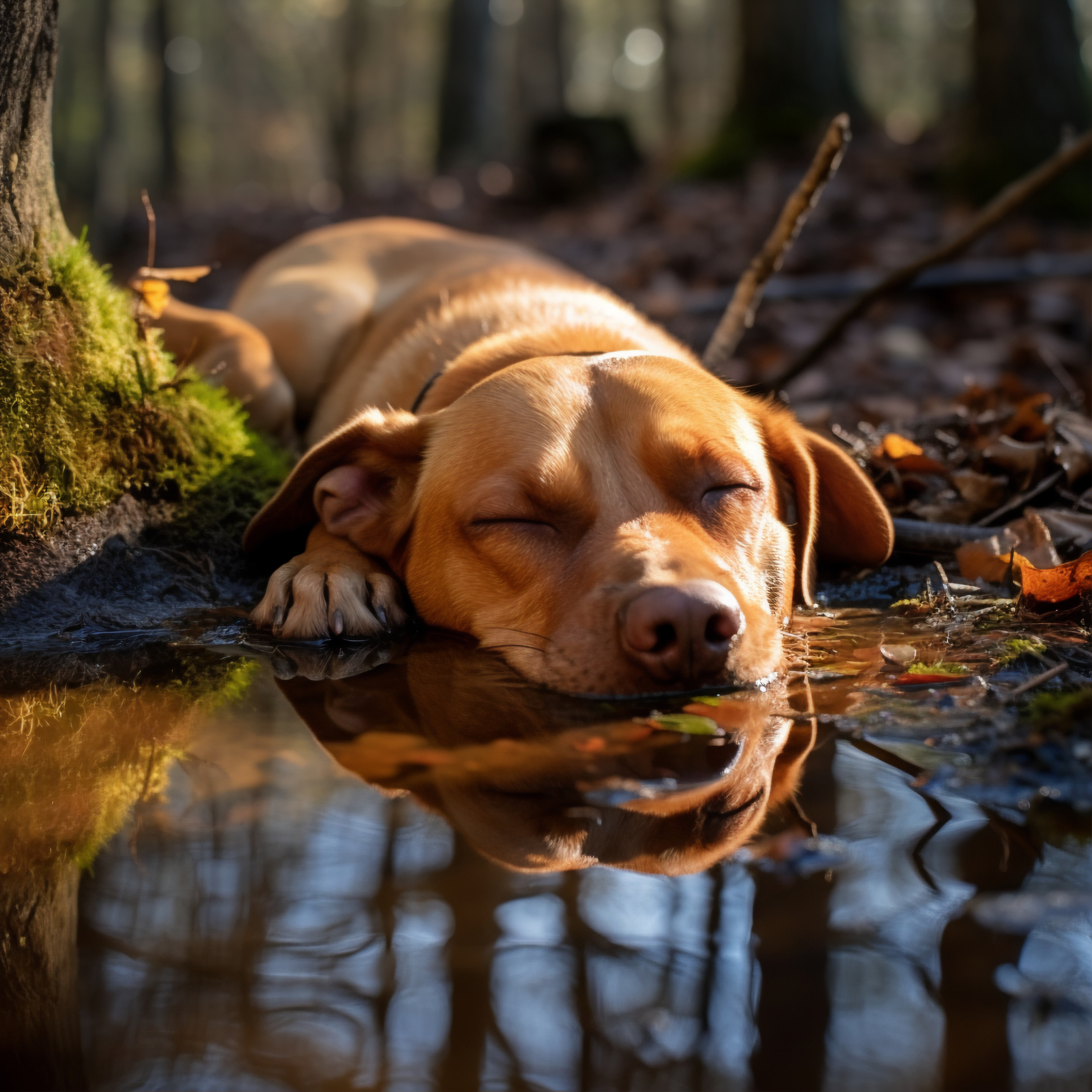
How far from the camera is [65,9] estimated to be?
17.6 meters

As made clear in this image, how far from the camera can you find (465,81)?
21469 mm

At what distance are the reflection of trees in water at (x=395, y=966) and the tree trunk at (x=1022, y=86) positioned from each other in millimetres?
9722

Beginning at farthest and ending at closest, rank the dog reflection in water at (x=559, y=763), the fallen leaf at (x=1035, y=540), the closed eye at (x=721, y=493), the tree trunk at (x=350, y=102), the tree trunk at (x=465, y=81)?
the tree trunk at (x=350, y=102)
the tree trunk at (x=465, y=81)
the fallen leaf at (x=1035, y=540)
the closed eye at (x=721, y=493)
the dog reflection in water at (x=559, y=763)

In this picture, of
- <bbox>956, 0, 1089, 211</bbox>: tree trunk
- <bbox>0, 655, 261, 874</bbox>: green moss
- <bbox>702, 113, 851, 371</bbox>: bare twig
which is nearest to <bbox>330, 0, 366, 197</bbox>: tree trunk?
<bbox>956, 0, 1089, 211</bbox>: tree trunk

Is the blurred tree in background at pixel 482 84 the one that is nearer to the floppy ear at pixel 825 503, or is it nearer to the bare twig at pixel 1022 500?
the floppy ear at pixel 825 503

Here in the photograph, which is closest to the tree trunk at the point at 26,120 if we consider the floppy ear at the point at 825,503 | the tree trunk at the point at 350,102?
the floppy ear at the point at 825,503

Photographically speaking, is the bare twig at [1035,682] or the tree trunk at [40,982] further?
the bare twig at [1035,682]

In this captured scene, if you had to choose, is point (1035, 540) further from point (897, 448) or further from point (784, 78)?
point (784, 78)

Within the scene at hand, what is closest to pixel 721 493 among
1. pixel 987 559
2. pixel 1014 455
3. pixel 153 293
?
pixel 987 559

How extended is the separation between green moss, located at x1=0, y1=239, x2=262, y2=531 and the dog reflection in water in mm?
1085

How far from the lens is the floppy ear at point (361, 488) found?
352 cm

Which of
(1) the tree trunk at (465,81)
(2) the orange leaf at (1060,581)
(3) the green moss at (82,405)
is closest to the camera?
(2) the orange leaf at (1060,581)

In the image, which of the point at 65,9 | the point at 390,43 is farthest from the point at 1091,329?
the point at 390,43

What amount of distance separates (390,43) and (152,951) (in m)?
48.2
